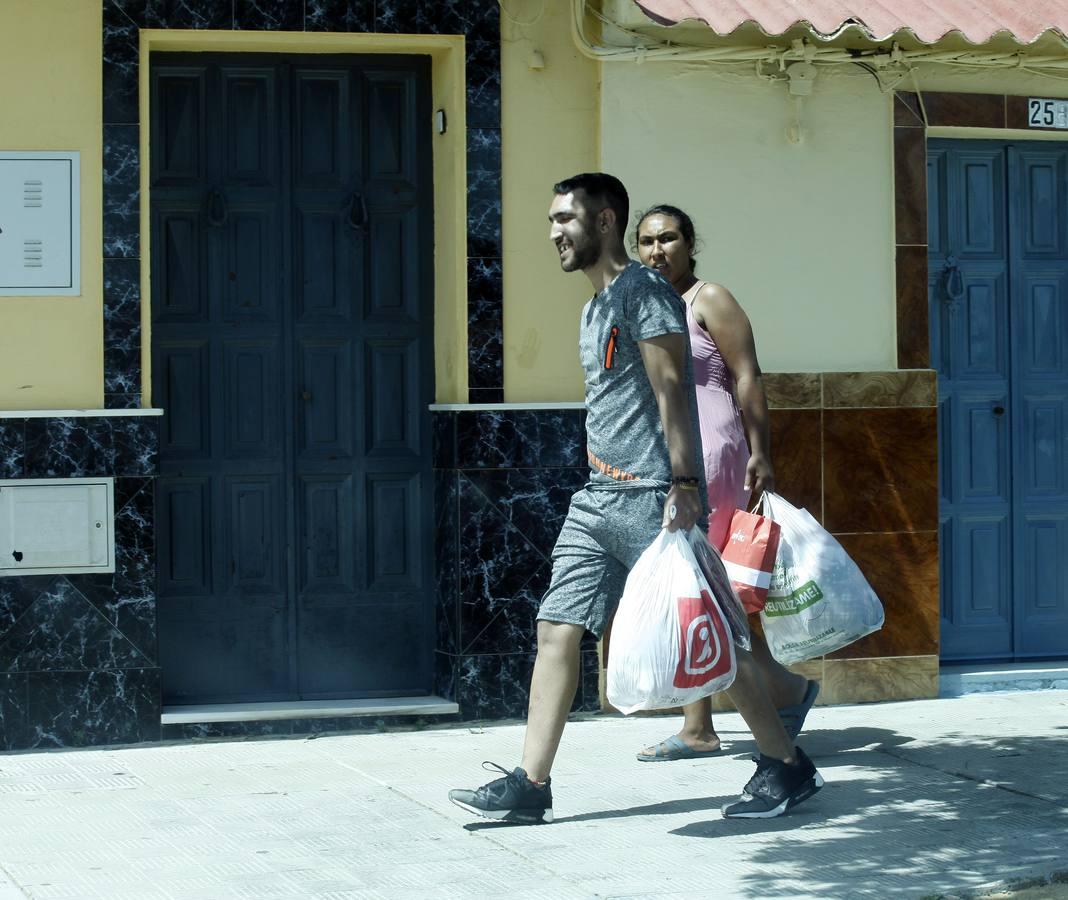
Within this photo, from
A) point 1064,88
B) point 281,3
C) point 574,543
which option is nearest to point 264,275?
point 281,3

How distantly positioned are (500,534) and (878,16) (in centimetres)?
273

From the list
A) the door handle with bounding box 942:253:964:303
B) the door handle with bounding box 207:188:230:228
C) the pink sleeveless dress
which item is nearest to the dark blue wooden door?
the door handle with bounding box 207:188:230:228

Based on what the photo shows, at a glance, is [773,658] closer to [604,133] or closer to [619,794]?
[619,794]

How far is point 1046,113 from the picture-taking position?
823cm

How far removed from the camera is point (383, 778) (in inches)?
256

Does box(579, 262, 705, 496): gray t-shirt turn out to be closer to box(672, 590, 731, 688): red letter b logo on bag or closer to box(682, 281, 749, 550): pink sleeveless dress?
box(672, 590, 731, 688): red letter b logo on bag

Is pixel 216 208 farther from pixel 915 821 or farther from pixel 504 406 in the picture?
pixel 915 821

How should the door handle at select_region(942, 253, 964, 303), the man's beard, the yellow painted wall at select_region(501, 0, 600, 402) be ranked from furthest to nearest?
the door handle at select_region(942, 253, 964, 303), the yellow painted wall at select_region(501, 0, 600, 402), the man's beard

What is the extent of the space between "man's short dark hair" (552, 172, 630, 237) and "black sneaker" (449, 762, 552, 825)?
1.78 metres

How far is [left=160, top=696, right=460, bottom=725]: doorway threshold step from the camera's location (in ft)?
23.8

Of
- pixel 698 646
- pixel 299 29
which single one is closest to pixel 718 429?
pixel 698 646

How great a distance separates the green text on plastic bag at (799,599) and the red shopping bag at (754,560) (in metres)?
0.12

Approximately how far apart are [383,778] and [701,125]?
125 inches

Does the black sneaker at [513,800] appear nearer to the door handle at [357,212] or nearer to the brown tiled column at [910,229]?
the door handle at [357,212]
